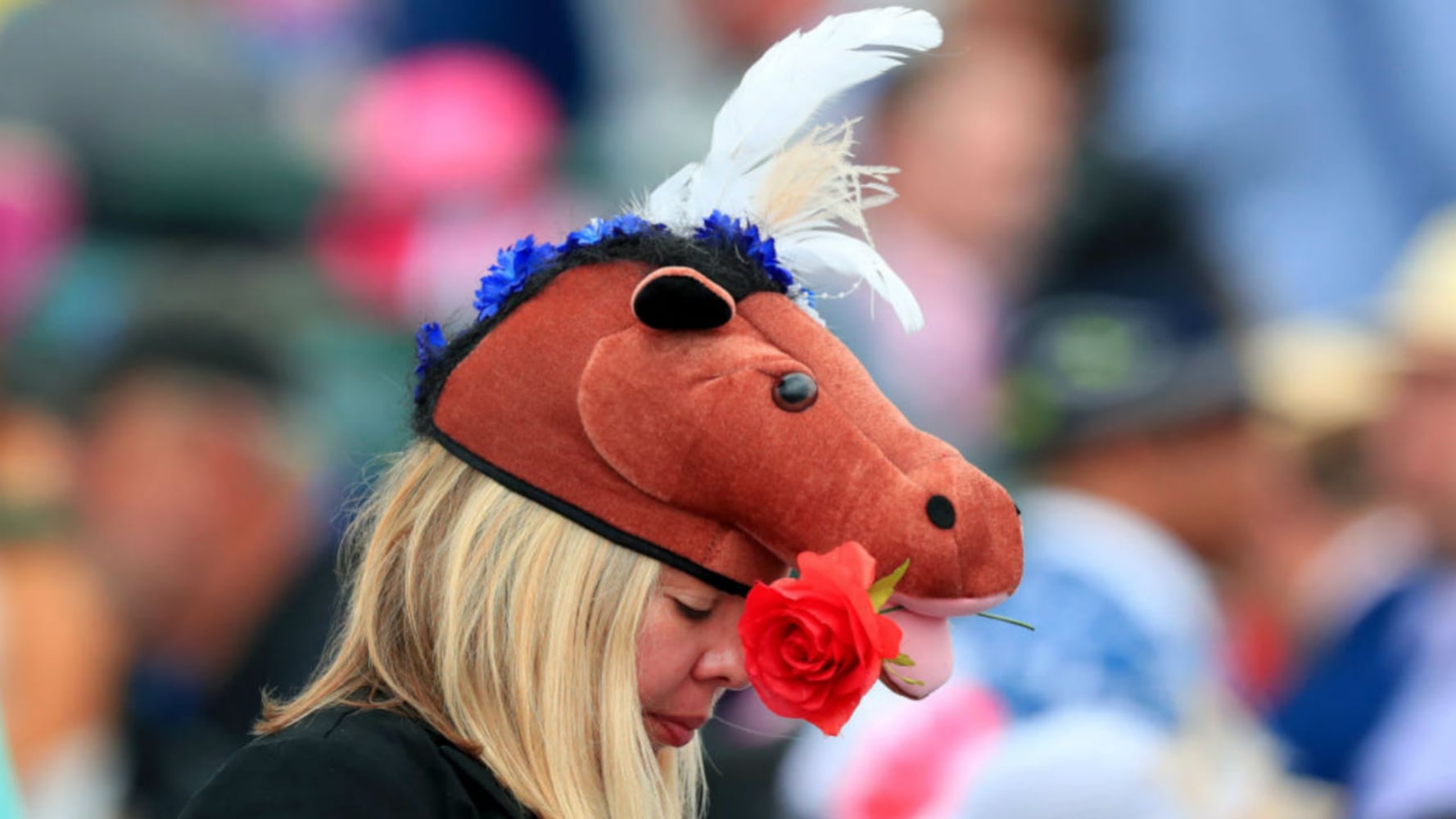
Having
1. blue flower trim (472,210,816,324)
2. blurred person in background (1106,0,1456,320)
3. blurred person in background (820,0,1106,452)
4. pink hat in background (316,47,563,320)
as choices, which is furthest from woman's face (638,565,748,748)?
blurred person in background (1106,0,1456,320)

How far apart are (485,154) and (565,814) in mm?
4367

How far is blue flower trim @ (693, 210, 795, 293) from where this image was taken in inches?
89.7

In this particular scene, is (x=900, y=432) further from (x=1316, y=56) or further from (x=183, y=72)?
(x=1316, y=56)

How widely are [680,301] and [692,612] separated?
1.12 feet

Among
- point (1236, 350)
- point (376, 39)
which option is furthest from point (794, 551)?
point (376, 39)

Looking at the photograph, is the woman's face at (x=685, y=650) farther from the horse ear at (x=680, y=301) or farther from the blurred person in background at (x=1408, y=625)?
the blurred person in background at (x=1408, y=625)

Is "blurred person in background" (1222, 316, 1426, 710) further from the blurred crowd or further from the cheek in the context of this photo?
the cheek

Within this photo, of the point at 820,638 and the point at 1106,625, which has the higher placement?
the point at 1106,625

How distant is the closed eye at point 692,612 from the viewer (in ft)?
7.25

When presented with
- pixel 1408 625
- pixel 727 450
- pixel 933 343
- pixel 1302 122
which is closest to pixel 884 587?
pixel 727 450

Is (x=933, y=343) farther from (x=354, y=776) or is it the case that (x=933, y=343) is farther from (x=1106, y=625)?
(x=354, y=776)

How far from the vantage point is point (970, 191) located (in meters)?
6.46

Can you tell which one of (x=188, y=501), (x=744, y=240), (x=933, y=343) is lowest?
(x=188, y=501)

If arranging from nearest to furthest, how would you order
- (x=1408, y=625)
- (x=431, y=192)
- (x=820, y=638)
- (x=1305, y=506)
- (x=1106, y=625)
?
(x=820, y=638) < (x=1106, y=625) < (x=1408, y=625) < (x=431, y=192) < (x=1305, y=506)
